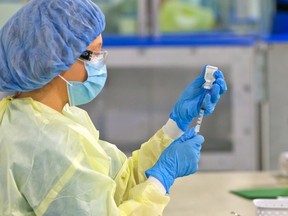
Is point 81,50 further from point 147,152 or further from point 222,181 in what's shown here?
point 222,181

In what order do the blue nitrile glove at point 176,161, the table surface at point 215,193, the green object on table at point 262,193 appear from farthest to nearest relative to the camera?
the green object on table at point 262,193, the table surface at point 215,193, the blue nitrile glove at point 176,161

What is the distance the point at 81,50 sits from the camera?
5.77ft

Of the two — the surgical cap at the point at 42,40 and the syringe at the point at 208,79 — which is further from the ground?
the surgical cap at the point at 42,40

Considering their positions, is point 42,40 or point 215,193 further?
point 215,193

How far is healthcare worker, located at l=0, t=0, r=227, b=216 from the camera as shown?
5.39ft

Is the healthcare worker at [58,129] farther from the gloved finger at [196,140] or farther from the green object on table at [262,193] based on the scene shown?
the green object on table at [262,193]

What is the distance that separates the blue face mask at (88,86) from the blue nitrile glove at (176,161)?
23 centimetres

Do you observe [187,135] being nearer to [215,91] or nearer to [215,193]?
[215,91]

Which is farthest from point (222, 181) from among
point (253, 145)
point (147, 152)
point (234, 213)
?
point (253, 145)

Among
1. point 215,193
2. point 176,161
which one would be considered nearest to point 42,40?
point 176,161

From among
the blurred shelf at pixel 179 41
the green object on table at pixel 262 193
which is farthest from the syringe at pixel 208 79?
the blurred shelf at pixel 179 41

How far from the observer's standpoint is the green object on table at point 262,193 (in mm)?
2472

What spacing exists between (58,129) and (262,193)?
104 cm

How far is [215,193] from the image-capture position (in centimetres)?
258
